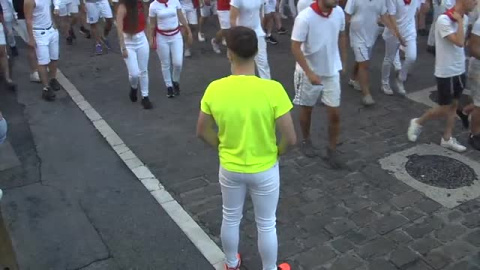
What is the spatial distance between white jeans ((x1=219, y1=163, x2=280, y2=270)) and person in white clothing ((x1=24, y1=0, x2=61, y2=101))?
17.4ft

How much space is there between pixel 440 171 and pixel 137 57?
14.6ft

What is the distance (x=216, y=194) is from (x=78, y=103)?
3.70 meters

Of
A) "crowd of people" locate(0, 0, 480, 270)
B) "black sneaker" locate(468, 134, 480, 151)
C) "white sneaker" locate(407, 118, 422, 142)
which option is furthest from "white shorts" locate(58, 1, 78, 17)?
"black sneaker" locate(468, 134, 480, 151)

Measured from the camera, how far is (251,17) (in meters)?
7.68

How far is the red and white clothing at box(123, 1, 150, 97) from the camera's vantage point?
25.0 ft

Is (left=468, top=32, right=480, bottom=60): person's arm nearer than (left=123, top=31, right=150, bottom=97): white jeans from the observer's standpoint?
Yes

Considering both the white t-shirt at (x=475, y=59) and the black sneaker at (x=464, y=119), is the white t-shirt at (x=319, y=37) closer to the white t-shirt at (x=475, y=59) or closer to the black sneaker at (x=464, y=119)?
the white t-shirt at (x=475, y=59)

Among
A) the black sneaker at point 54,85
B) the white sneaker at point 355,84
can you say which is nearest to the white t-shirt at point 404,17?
the white sneaker at point 355,84

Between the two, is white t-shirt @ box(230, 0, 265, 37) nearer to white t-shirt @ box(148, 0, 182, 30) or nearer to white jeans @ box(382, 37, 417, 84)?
white t-shirt @ box(148, 0, 182, 30)

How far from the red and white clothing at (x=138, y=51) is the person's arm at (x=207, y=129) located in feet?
13.7

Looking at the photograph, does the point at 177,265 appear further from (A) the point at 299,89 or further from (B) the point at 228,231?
(A) the point at 299,89

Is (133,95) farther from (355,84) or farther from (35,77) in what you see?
(355,84)

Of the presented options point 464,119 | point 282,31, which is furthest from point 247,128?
point 282,31

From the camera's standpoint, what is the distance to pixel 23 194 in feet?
18.8
